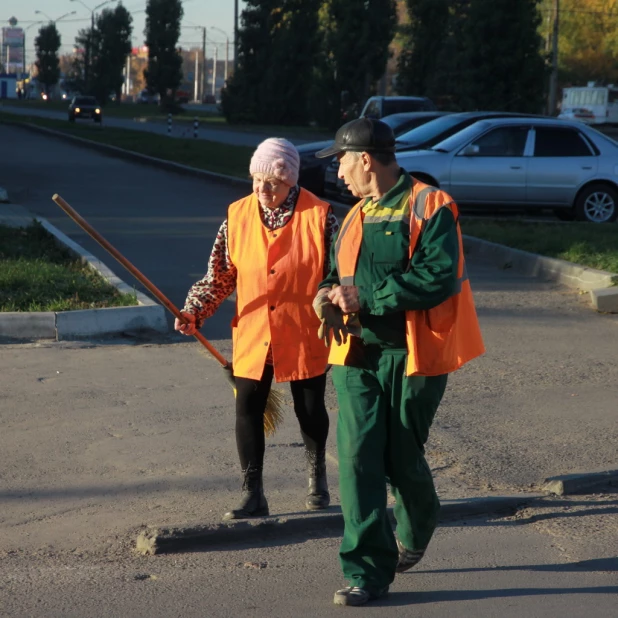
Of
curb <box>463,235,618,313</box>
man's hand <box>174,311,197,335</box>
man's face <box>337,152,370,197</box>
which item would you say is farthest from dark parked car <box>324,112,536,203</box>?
man's face <box>337,152,370,197</box>

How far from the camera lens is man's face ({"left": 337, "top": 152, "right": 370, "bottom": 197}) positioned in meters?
3.96

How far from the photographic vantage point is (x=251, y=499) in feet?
15.8

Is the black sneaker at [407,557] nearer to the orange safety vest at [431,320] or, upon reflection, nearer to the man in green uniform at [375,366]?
the man in green uniform at [375,366]

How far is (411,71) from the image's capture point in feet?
173

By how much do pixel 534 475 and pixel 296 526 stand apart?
57.1 inches

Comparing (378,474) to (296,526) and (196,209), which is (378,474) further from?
(196,209)

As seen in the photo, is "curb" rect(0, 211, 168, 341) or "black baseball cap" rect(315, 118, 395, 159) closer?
"black baseball cap" rect(315, 118, 395, 159)

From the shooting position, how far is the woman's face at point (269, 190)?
15.2 ft

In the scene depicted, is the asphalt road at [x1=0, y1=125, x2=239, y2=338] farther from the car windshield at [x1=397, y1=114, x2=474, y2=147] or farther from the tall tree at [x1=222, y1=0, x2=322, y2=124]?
the tall tree at [x1=222, y1=0, x2=322, y2=124]

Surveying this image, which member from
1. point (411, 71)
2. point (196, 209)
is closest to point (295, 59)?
point (411, 71)

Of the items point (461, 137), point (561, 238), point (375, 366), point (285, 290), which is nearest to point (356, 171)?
point (375, 366)

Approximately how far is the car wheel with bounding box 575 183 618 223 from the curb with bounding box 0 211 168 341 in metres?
9.13

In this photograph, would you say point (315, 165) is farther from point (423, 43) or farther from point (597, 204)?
point (423, 43)

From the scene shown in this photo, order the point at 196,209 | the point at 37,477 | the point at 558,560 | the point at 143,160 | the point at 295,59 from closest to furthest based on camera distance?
the point at 558,560
the point at 37,477
the point at 196,209
the point at 143,160
the point at 295,59
